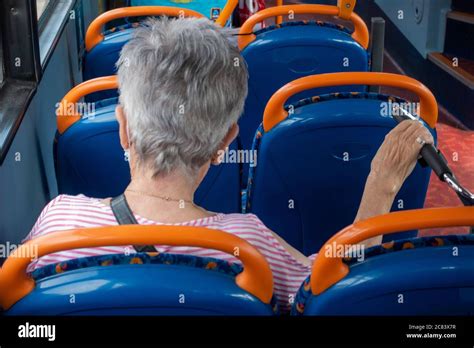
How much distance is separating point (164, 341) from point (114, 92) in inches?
70.5

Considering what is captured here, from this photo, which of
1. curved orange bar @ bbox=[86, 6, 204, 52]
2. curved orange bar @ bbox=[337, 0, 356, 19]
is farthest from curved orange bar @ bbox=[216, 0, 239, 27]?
curved orange bar @ bbox=[337, 0, 356, 19]

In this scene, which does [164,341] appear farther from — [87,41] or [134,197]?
[87,41]

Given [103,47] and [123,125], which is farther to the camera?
[103,47]

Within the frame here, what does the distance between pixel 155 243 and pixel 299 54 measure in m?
1.61

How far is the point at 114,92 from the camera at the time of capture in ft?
8.66

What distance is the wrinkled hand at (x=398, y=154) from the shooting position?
1443 mm

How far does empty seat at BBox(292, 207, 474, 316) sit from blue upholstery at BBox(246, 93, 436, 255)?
0.75 meters

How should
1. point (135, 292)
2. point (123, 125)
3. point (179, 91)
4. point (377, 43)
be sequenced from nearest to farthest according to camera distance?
point (135, 292), point (179, 91), point (123, 125), point (377, 43)

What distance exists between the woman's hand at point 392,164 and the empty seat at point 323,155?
31cm

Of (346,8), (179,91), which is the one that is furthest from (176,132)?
(346,8)

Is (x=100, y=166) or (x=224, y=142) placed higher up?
(x=224, y=142)

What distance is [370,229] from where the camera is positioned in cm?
103

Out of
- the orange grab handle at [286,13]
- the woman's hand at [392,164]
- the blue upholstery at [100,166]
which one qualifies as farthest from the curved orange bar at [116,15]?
the woman's hand at [392,164]

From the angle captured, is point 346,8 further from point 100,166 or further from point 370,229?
point 370,229
